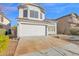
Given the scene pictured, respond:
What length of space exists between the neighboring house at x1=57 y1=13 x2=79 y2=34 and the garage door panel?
10.7 inches

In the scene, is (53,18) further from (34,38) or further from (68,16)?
(34,38)

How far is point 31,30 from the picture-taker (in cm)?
275

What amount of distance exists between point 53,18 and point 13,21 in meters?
0.63

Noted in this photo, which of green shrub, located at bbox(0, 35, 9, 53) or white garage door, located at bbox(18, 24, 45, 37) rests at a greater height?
white garage door, located at bbox(18, 24, 45, 37)

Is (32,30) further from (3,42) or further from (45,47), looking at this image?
(3,42)

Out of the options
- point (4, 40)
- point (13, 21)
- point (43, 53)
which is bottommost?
point (43, 53)

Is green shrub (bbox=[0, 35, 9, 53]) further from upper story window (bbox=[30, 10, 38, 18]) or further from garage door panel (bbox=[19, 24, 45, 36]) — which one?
upper story window (bbox=[30, 10, 38, 18])

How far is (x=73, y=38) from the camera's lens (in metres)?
2.70

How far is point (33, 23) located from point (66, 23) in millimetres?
525

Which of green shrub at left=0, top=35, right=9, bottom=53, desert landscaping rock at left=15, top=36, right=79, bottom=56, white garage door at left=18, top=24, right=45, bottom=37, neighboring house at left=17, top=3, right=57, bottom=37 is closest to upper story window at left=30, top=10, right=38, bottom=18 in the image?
neighboring house at left=17, top=3, right=57, bottom=37

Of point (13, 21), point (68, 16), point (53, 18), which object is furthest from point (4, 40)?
point (68, 16)

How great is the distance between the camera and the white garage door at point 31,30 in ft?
8.93

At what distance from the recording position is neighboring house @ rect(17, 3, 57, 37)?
2.71 metres

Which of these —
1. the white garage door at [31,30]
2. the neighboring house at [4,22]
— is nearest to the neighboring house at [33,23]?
the white garage door at [31,30]
